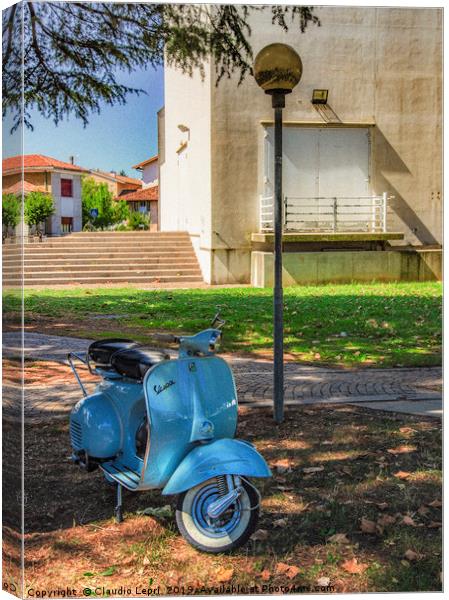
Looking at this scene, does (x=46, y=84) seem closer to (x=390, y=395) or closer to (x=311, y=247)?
(x=311, y=247)

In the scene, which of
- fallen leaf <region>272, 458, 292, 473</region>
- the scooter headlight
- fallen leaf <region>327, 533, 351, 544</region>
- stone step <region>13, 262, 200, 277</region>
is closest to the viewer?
the scooter headlight

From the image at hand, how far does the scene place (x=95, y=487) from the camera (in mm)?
2963

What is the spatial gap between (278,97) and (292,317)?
37.8 inches

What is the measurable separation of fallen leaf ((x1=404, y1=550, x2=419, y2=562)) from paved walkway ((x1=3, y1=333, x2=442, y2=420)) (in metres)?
0.72

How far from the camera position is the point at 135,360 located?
273 cm

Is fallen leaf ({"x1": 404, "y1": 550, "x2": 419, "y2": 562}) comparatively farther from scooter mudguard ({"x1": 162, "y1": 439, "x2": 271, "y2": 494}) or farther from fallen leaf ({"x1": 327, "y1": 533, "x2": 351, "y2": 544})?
scooter mudguard ({"x1": 162, "y1": 439, "x2": 271, "y2": 494})

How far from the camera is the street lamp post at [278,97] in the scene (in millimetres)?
3328

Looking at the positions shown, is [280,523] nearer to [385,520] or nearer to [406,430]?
[385,520]

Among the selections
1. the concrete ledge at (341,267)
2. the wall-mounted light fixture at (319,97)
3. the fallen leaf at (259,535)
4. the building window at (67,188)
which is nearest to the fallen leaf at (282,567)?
the fallen leaf at (259,535)

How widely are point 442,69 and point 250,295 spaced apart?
128 cm

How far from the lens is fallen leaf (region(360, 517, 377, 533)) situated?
9.60 feet

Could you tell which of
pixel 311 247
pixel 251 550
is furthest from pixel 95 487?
pixel 311 247

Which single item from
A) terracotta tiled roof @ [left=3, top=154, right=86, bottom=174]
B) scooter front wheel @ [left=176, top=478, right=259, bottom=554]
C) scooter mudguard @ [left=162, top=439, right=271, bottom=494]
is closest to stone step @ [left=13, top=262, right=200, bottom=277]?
terracotta tiled roof @ [left=3, top=154, right=86, bottom=174]

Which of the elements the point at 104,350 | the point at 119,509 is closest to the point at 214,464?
the point at 119,509
